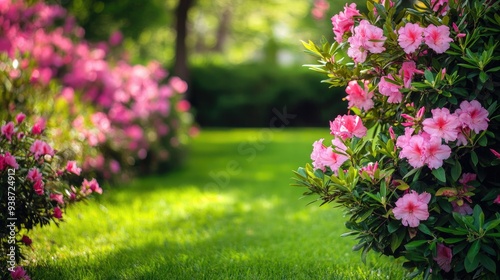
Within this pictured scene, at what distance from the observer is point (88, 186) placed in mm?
3895

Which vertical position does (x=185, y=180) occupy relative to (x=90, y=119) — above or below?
below

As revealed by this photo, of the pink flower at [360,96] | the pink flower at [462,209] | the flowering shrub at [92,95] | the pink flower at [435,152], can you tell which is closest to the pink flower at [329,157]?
the pink flower at [360,96]

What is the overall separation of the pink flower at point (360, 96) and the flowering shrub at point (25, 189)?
1.79 metres

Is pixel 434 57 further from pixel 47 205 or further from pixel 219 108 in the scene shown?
pixel 219 108

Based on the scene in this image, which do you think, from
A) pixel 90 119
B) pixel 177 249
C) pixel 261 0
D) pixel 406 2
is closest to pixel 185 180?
pixel 90 119

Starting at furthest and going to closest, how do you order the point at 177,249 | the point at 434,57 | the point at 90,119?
the point at 90,119, the point at 177,249, the point at 434,57

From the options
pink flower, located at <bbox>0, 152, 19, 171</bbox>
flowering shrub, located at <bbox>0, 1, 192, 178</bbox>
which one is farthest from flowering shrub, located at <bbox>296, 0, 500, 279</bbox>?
flowering shrub, located at <bbox>0, 1, 192, 178</bbox>

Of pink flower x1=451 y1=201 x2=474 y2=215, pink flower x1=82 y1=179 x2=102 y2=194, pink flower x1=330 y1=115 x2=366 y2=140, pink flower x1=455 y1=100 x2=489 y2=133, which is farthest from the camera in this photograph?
pink flower x1=82 y1=179 x2=102 y2=194

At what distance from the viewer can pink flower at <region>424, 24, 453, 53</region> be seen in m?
2.90

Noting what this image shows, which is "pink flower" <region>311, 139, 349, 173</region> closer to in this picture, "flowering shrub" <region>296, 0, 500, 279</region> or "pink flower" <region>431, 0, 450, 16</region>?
"flowering shrub" <region>296, 0, 500, 279</region>

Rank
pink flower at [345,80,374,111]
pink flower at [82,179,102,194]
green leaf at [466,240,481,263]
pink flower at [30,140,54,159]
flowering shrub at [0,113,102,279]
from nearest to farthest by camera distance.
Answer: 1. green leaf at [466,240,481,263]
2. pink flower at [345,80,374,111]
3. flowering shrub at [0,113,102,279]
4. pink flower at [30,140,54,159]
5. pink flower at [82,179,102,194]

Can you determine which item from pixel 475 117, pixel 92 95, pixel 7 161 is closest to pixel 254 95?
pixel 92 95

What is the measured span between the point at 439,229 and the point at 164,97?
275 inches

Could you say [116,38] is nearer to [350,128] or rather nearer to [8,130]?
[8,130]
